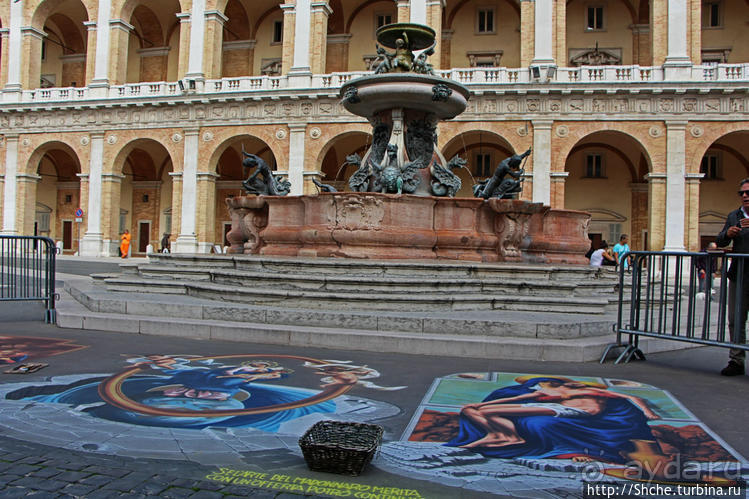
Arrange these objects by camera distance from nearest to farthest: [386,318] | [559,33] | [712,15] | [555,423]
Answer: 1. [555,423]
2. [386,318]
3. [559,33]
4. [712,15]

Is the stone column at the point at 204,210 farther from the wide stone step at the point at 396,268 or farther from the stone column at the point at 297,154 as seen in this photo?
the wide stone step at the point at 396,268

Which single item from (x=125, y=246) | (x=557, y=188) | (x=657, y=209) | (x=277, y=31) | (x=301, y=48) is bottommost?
Result: (x=125, y=246)

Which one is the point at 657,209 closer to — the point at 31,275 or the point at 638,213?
the point at 638,213

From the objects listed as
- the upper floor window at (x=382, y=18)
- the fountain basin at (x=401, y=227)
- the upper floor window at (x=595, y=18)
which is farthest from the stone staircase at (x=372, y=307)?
the upper floor window at (x=382, y=18)

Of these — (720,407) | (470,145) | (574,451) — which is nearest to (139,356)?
(574,451)

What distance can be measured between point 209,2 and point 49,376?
28.9m

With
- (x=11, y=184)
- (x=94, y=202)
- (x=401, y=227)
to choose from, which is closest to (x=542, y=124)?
(x=401, y=227)

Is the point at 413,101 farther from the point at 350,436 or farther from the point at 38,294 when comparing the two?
the point at 350,436

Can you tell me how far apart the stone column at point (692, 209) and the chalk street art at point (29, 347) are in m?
24.9

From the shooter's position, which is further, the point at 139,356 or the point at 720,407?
the point at 139,356

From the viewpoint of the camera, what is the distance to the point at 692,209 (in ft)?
82.3

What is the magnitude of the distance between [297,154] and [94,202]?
11007mm

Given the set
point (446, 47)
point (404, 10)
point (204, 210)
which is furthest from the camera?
point (446, 47)

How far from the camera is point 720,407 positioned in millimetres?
4211
